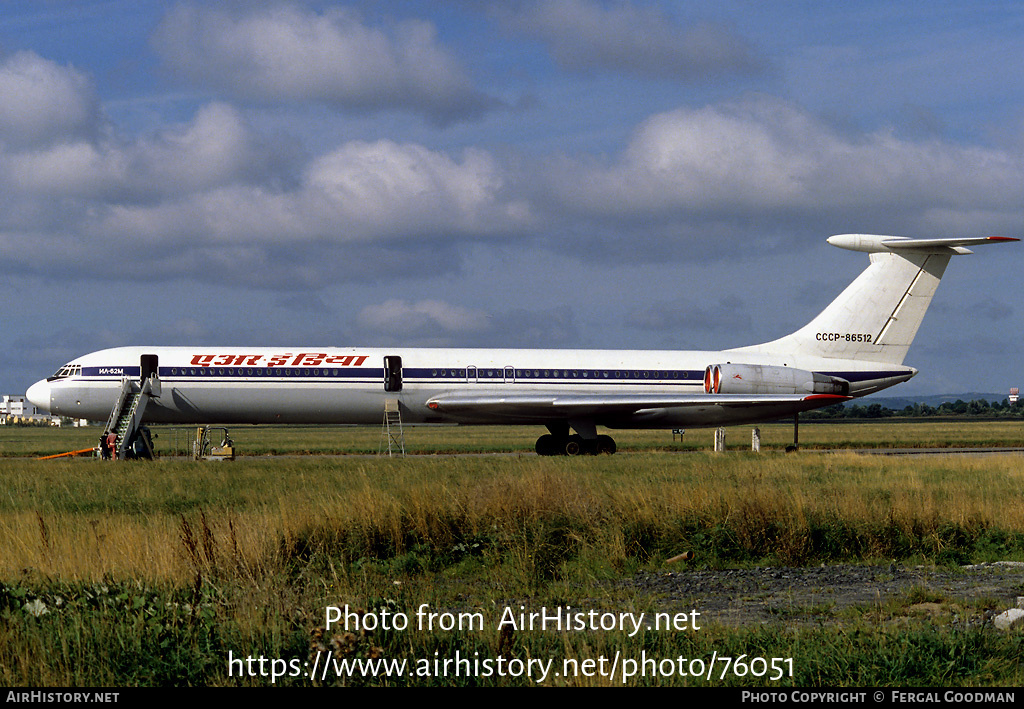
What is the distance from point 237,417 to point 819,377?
20.1 metres

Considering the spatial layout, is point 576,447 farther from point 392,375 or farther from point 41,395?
point 41,395

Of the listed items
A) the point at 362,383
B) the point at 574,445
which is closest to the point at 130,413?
the point at 362,383

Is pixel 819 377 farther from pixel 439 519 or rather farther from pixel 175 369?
pixel 439 519

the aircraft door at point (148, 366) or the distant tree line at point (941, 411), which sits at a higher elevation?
the aircraft door at point (148, 366)

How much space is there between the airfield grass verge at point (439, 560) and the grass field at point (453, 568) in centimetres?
3

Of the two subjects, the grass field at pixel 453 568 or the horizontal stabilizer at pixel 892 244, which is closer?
the grass field at pixel 453 568

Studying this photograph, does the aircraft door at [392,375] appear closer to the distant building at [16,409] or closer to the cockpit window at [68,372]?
the cockpit window at [68,372]

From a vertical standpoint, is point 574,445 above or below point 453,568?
below

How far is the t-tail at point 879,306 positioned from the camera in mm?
35219

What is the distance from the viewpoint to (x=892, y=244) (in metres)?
34.9

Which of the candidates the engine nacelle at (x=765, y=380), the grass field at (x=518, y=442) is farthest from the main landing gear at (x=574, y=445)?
the grass field at (x=518, y=442)

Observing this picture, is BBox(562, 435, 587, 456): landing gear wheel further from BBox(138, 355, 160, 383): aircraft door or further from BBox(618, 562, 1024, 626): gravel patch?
BBox(618, 562, 1024, 626): gravel patch

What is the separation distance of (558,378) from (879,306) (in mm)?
11974
